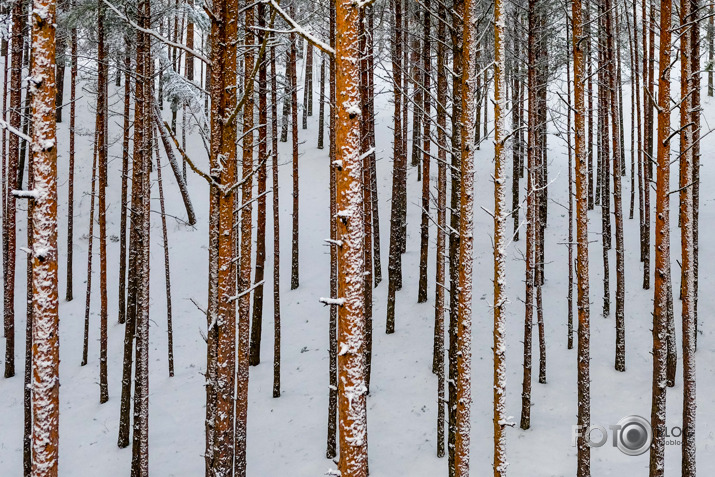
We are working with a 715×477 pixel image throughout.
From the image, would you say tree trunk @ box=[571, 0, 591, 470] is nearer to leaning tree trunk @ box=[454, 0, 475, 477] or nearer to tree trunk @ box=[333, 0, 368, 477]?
leaning tree trunk @ box=[454, 0, 475, 477]

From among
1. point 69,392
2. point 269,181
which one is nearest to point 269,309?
point 69,392

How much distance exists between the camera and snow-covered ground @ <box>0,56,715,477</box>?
408 inches

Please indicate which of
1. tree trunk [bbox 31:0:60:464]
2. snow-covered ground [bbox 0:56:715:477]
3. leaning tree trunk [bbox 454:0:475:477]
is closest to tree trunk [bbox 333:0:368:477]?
tree trunk [bbox 31:0:60:464]

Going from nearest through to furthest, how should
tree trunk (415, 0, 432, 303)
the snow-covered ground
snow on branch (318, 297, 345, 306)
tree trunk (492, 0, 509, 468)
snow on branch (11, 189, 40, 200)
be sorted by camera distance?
snow on branch (318, 297, 345, 306) → snow on branch (11, 189, 40, 200) → tree trunk (492, 0, 509, 468) → the snow-covered ground → tree trunk (415, 0, 432, 303)

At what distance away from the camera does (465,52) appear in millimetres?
6410

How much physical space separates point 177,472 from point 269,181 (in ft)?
54.1

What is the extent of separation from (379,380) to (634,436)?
19.1 feet

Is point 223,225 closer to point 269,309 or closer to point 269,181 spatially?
point 269,309

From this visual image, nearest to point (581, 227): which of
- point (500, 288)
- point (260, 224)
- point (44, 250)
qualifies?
point (500, 288)

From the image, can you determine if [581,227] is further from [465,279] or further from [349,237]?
[349,237]

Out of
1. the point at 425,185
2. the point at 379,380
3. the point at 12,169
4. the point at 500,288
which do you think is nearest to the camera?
the point at 500,288

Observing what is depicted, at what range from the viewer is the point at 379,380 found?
12.5 metres

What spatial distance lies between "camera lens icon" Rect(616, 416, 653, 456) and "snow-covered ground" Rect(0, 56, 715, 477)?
244 millimetres

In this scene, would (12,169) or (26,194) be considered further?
(12,169)
